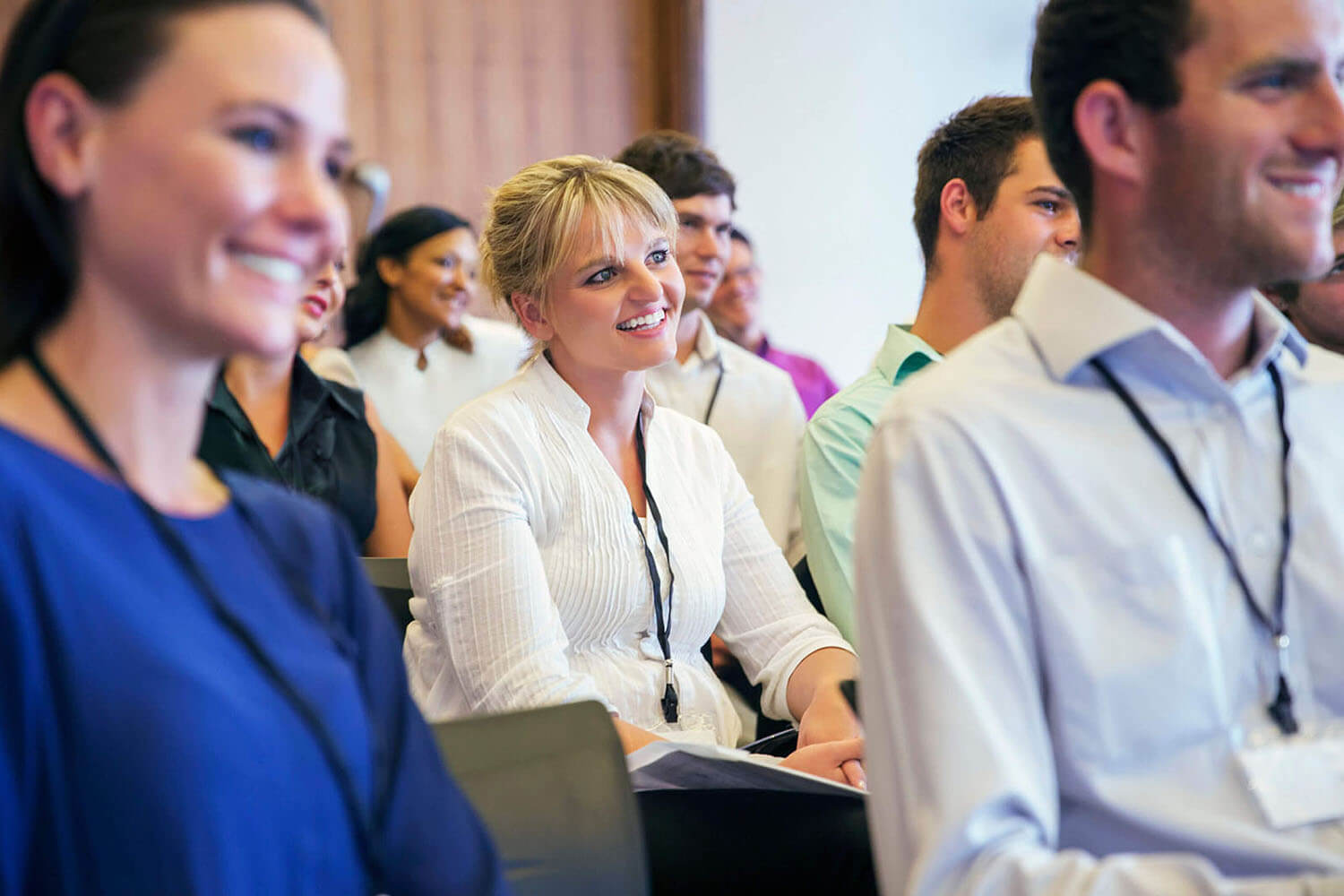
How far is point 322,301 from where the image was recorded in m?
2.88

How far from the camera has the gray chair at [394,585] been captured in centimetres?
211

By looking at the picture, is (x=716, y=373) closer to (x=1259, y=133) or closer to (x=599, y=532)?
(x=599, y=532)

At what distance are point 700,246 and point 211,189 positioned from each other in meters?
2.69

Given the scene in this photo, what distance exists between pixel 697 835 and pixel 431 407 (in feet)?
8.39

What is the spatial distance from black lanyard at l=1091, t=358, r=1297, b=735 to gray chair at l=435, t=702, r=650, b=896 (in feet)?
1.94

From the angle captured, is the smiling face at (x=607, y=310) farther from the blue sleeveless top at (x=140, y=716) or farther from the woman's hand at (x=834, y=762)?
the blue sleeveless top at (x=140, y=716)

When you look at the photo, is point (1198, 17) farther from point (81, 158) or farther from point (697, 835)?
point (697, 835)

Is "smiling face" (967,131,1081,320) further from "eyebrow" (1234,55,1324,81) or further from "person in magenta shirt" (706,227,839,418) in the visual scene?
"person in magenta shirt" (706,227,839,418)

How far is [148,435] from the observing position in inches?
38.3

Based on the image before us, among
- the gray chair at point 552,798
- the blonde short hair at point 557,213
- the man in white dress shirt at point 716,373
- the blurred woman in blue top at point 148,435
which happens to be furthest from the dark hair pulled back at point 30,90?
the man in white dress shirt at point 716,373

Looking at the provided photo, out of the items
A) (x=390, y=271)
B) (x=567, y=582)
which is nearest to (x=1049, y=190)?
(x=567, y=582)

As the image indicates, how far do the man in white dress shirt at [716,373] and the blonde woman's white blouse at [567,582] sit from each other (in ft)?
2.75

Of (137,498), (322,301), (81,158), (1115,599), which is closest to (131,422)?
(137,498)

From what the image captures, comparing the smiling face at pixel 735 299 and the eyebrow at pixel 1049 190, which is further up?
the eyebrow at pixel 1049 190
